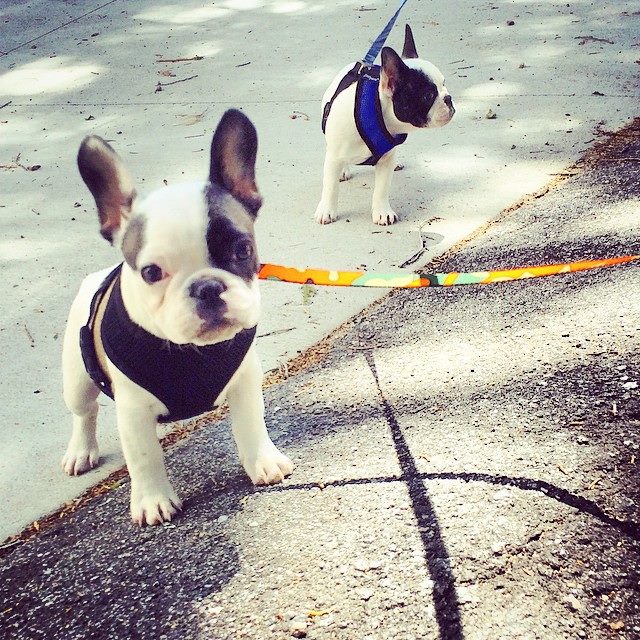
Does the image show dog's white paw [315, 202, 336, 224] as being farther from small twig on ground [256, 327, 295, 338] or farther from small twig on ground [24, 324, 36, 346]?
small twig on ground [24, 324, 36, 346]

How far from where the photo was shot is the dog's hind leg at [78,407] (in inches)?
110

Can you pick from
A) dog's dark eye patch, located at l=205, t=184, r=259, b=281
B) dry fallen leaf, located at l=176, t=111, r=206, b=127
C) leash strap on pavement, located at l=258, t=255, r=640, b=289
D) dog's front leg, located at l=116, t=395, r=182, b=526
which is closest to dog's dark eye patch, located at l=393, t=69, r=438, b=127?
leash strap on pavement, located at l=258, t=255, r=640, b=289

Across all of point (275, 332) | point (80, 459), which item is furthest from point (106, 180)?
point (275, 332)

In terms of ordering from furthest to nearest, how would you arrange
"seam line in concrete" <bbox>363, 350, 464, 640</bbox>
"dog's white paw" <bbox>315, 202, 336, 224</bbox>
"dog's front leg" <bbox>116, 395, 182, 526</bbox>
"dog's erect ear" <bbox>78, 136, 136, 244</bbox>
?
"dog's white paw" <bbox>315, 202, 336, 224</bbox> < "dog's front leg" <bbox>116, 395, 182, 526</bbox> < "dog's erect ear" <bbox>78, 136, 136, 244</bbox> < "seam line in concrete" <bbox>363, 350, 464, 640</bbox>

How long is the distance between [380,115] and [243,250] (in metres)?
2.52

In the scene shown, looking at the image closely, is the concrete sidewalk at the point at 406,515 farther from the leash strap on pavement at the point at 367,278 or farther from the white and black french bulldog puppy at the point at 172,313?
the leash strap on pavement at the point at 367,278

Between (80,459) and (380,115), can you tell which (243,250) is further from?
(380,115)

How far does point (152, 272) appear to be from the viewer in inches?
86.8

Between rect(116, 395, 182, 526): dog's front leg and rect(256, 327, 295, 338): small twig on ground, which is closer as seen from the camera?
rect(116, 395, 182, 526): dog's front leg

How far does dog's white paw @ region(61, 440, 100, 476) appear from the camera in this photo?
3008mm

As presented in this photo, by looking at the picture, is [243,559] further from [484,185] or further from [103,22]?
[103,22]

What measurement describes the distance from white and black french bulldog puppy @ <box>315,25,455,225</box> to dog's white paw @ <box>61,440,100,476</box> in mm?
2256

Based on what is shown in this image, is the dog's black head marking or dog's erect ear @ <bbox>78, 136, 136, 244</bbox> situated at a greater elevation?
dog's erect ear @ <bbox>78, 136, 136, 244</bbox>

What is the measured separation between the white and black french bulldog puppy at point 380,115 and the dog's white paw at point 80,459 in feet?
7.40
